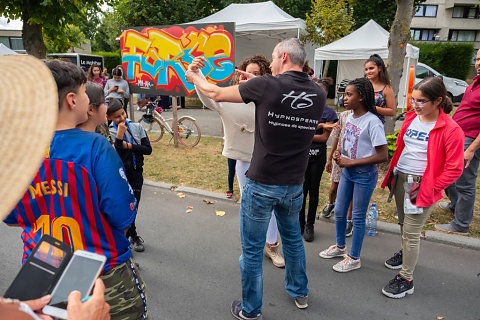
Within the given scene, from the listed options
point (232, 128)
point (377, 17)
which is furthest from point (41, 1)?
point (377, 17)

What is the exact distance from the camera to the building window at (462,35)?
139 feet

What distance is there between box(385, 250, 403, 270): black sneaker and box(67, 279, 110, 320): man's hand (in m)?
3.21

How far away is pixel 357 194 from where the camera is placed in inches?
128

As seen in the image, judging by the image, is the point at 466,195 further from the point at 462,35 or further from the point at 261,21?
the point at 462,35

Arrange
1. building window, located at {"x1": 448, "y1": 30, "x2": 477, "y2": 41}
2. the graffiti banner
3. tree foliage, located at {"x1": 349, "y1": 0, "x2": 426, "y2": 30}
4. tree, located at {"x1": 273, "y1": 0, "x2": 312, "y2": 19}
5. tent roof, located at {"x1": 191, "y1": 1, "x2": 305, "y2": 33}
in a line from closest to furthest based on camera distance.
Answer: the graffiti banner → tent roof, located at {"x1": 191, "y1": 1, "x2": 305, "y2": 33} → tree foliage, located at {"x1": 349, "y1": 0, "x2": 426, "y2": 30} → tree, located at {"x1": 273, "y1": 0, "x2": 312, "y2": 19} → building window, located at {"x1": 448, "y1": 30, "x2": 477, "y2": 41}

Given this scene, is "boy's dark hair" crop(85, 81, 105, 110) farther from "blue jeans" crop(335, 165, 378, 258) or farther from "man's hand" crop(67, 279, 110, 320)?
"blue jeans" crop(335, 165, 378, 258)

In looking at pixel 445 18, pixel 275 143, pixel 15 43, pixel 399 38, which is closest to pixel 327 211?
pixel 275 143

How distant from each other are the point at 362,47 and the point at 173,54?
7708 millimetres

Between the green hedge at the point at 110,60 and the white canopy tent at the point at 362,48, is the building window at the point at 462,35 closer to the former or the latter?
the white canopy tent at the point at 362,48

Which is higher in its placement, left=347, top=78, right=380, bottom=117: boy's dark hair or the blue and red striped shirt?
left=347, top=78, right=380, bottom=117: boy's dark hair

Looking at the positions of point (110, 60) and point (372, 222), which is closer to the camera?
point (372, 222)

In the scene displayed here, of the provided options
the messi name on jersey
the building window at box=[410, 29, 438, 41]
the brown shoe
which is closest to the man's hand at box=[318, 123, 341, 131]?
the brown shoe

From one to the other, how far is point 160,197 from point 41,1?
561cm

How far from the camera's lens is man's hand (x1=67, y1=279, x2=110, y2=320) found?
104 cm
